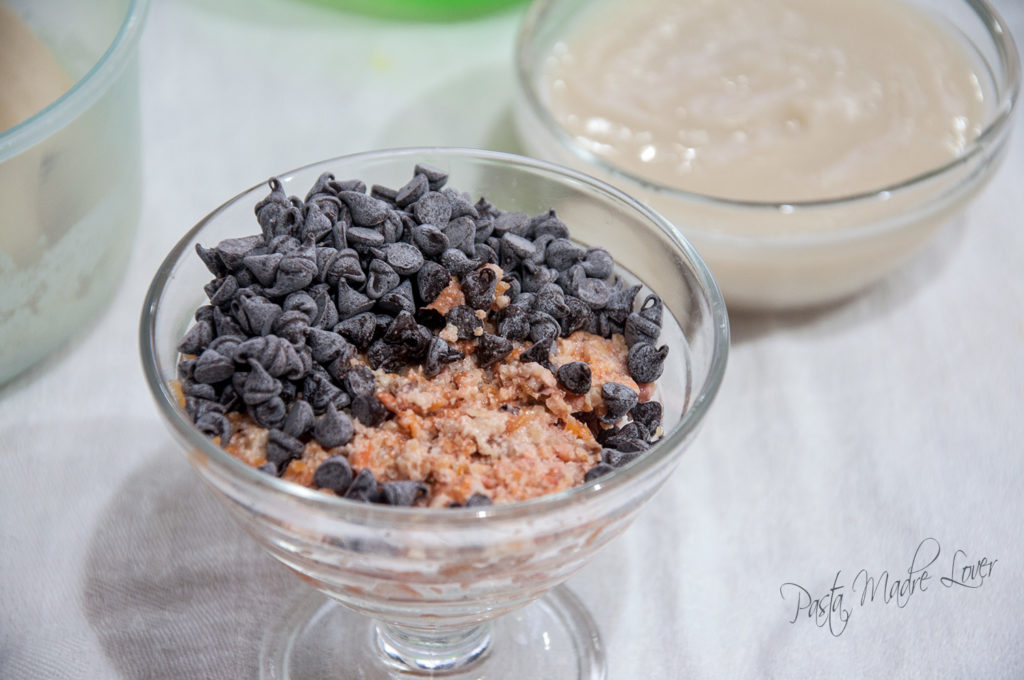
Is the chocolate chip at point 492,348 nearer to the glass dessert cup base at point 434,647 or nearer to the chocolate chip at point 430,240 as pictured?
the chocolate chip at point 430,240

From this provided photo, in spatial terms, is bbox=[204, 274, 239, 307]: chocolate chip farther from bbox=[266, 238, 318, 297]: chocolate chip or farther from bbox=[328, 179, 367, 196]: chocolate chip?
bbox=[328, 179, 367, 196]: chocolate chip

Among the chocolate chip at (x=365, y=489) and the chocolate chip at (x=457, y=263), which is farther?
the chocolate chip at (x=457, y=263)

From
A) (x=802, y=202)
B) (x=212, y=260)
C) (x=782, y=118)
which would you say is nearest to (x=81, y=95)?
(x=212, y=260)

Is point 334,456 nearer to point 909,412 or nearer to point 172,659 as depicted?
point 172,659

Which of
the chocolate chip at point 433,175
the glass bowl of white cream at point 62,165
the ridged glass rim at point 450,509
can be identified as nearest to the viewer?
the ridged glass rim at point 450,509

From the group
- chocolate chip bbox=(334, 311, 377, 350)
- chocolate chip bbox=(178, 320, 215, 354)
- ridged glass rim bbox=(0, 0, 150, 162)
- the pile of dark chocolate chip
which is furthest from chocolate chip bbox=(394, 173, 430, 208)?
ridged glass rim bbox=(0, 0, 150, 162)

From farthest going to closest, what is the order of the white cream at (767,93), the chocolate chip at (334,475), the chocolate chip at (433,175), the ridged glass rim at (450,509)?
the white cream at (767,93)
the chocolate chip at (433,175)
the chocolate chip at (334,475)
the ridged glass rim at (450,509)

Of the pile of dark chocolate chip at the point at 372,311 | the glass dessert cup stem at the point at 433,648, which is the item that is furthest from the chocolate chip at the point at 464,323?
the glass dessert cup stem at the point at 433,648
